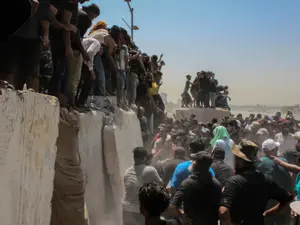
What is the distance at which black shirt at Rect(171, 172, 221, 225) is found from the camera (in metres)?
4.54

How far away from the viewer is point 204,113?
19.6 meters

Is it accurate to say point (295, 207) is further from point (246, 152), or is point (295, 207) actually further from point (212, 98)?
point (212, 98)

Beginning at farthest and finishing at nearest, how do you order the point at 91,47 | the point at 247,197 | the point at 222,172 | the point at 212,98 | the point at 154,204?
the point at 212,98, the point at 91,47, the point at 222,172, the point at 247,197, the point at 154,204

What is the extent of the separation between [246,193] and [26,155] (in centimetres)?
204

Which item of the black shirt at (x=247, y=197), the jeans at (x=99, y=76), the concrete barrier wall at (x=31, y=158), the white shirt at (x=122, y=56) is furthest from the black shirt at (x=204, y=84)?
the black shirt at (x=247, y=197)

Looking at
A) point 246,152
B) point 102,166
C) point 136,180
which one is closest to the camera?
point 246,152

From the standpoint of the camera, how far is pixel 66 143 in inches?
194

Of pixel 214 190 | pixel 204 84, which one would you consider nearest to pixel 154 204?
pixel 214 190

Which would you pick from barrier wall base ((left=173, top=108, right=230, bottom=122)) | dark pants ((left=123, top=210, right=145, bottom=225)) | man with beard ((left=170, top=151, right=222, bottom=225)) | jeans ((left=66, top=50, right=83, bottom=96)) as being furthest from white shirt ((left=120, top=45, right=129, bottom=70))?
barrier wall base ((left=173, top=108, right=230, bottom=122))

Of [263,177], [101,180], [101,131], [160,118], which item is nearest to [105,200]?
[101,180]

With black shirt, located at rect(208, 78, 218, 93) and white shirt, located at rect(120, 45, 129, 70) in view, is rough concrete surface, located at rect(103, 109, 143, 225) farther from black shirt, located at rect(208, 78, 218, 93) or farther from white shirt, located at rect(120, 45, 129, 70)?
black shirt, located at rect(208, 78, 218, 93)

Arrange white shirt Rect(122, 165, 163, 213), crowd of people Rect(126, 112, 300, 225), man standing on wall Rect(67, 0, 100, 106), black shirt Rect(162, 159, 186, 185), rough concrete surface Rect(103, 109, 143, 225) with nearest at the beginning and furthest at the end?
crowd of people Rect(126, 112, 300, 225) → man standing on wall Rect(67, 0, 100, 106) → white shirt Rect(122, 165, 163, 213) → black shirt Rect(162, 159, 186, 185) → rough concrete surface Rect(103, 109, 143, 225)

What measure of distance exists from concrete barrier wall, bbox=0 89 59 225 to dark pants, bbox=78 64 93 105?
6.98 ft

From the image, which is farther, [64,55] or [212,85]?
[212,85]
